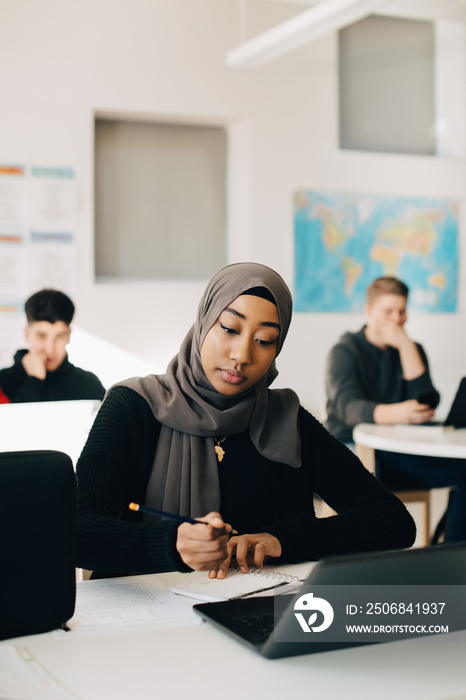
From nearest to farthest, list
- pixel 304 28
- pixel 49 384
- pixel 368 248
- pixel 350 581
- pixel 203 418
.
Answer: pixel 350 581 < pixel 203 418 < pixel 304 28 < pixel 49 384 < pixel 368 248

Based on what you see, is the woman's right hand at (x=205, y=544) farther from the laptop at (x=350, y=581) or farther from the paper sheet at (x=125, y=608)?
the laptop at (x=350, y=581)

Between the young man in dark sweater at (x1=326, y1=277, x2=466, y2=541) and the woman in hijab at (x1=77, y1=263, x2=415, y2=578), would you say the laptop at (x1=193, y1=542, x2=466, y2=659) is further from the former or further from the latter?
the young man in dark sweater at (x1=326, y1=277, x2=466, y2=541)

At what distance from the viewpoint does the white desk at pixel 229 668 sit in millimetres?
870

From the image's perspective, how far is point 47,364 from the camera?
3.79m

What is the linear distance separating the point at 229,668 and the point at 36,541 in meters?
0.28

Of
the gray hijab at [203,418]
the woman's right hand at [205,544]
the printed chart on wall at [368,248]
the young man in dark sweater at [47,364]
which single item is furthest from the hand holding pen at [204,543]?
the printed chart on wall at [368,248]

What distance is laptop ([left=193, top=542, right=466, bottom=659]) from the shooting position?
0.88 m

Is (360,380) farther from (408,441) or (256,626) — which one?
(256,626)

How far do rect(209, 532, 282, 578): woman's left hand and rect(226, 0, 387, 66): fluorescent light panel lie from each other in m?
2.59

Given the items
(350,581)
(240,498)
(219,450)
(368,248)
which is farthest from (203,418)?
(368,248)

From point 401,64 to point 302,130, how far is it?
89 centimetres

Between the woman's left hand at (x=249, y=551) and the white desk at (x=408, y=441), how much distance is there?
4.71 ft

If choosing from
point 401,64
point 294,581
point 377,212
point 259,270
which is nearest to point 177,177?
point 377,212

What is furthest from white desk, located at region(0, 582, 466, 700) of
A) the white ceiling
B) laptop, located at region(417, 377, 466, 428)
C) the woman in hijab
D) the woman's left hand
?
the white ceiling
